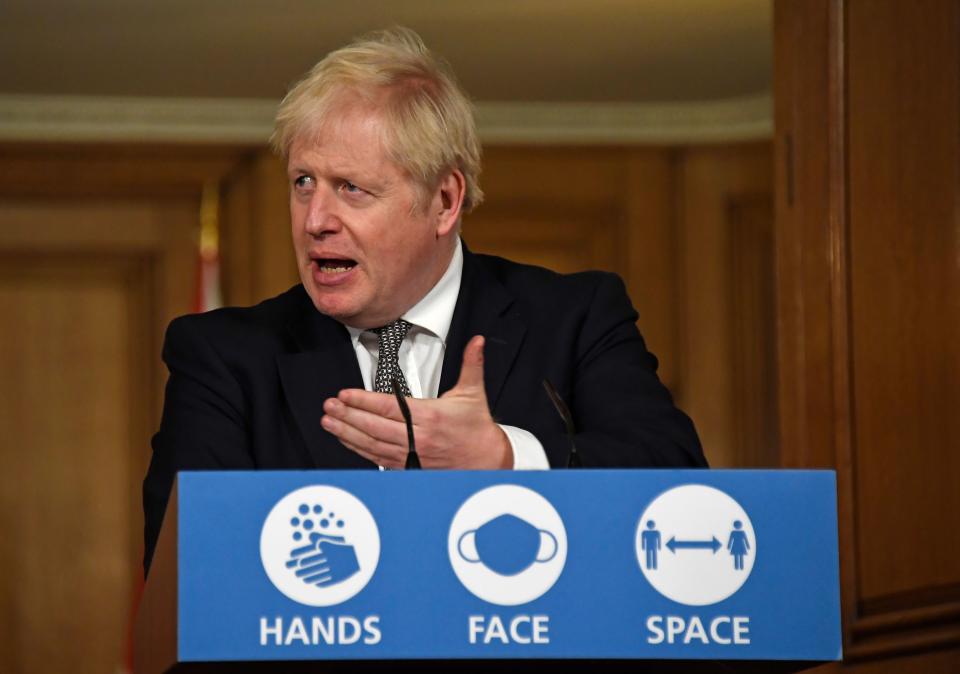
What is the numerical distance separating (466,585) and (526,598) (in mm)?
52

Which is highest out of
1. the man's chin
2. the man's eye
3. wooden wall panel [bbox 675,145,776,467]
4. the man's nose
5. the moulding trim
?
the moulding trim

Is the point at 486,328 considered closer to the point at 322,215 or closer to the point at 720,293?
the point at 322,215

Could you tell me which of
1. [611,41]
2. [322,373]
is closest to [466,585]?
[322,373]

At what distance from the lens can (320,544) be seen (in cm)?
125

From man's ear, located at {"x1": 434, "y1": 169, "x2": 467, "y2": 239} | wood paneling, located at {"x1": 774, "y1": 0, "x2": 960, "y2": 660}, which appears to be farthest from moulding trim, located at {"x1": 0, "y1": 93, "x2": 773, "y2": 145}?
man's ear, located at {"x1": 434, "y1": 169, "x2": 467, "y2": 239}

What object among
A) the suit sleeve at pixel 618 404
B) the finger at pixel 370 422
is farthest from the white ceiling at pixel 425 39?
the finger at pixel 370 422

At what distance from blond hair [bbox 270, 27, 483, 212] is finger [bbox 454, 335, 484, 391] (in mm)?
536

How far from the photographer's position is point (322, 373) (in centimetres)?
189

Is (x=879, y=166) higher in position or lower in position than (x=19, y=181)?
lower

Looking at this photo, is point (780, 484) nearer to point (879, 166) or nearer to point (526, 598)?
point (526, 598)

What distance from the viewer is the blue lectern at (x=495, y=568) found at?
4.07ft

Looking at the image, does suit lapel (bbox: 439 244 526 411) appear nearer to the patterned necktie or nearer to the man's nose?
the patterned necktie

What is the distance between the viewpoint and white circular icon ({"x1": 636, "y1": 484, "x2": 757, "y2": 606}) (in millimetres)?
1280

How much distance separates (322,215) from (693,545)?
29.7 inches
